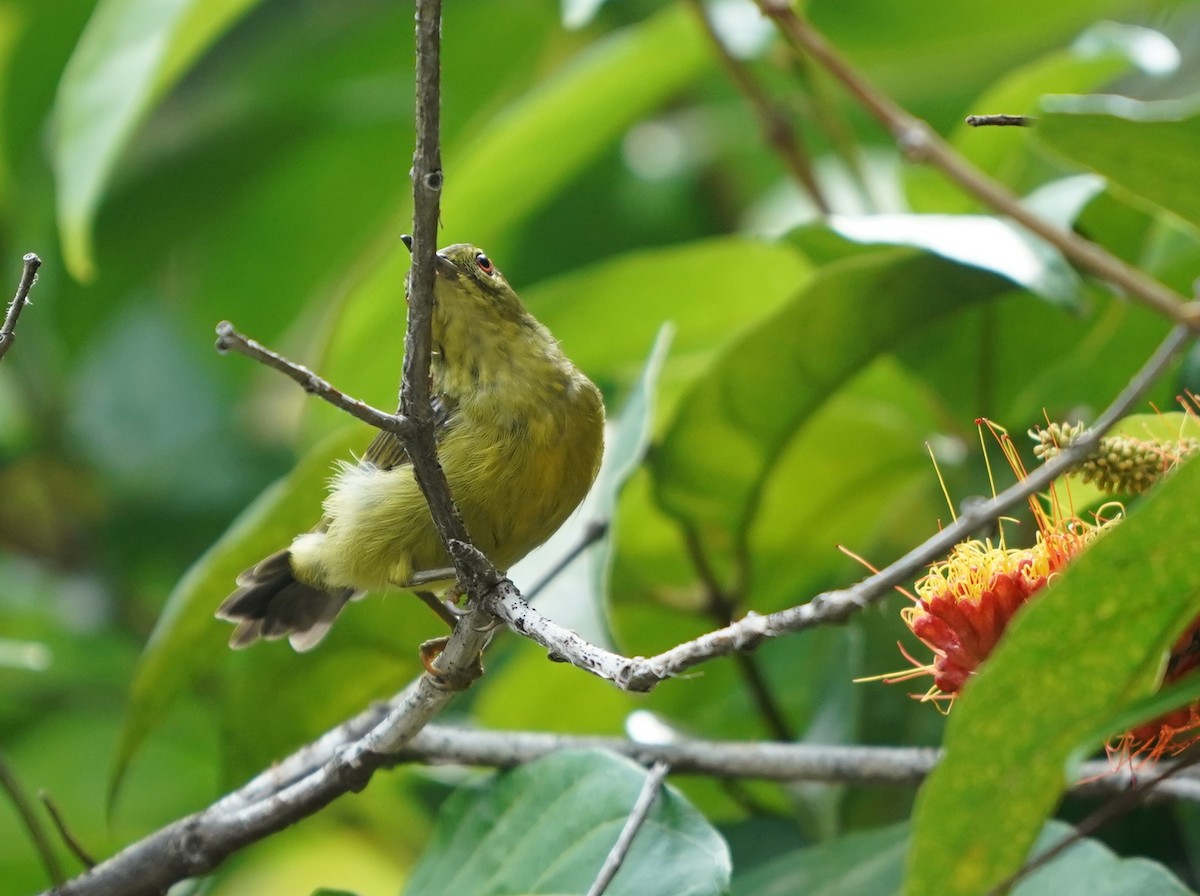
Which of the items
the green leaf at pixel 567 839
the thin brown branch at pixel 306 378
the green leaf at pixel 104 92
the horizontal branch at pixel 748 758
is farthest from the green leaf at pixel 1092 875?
the green leaf at pixel 104 92

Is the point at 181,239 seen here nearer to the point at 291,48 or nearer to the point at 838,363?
the point at 291,48

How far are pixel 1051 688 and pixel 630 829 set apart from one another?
731 millimetres

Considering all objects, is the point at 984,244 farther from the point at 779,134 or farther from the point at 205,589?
the point at 205,589

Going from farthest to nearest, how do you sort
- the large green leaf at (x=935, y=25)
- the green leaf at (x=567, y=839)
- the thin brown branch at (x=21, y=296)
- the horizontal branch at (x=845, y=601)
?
the large green leaf at (x=935, y=25) → the green leaf at (x=567, y=839) → the thin brown branch at (x=21, y=296) → the horizontal branch at (x=845, y=601)

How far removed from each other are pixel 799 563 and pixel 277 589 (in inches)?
47.5

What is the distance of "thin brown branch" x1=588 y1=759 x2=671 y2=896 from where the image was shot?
6.12 feet

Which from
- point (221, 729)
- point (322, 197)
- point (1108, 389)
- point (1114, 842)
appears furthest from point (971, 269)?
point (322, 197)

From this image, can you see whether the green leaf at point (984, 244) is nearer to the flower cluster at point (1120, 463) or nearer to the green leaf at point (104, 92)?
the flower cluster at point (1120, 463)

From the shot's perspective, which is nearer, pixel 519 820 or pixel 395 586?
pixel 519 820

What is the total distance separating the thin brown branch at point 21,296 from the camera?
1607 mm

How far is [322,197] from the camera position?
4.72 metres

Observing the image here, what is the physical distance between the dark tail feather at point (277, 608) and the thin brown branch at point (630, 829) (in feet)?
3.59

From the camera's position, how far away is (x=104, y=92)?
2932 mm

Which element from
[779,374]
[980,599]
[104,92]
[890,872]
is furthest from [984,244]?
[104,92]
